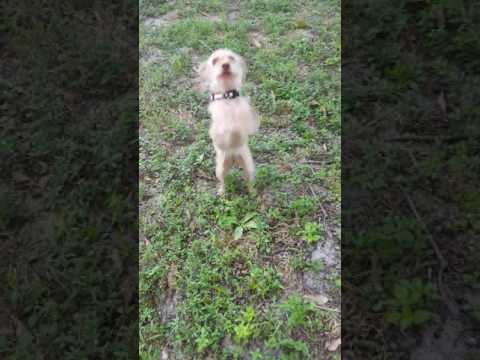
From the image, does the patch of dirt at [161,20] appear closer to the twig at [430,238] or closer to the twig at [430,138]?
the twig at [430,138]

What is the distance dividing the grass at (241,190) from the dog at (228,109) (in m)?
0.11

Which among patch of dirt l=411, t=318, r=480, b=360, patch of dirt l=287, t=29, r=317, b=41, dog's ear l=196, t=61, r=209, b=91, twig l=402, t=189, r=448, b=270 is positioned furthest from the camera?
patch of dirt l=287, t=29, r=317, b=41


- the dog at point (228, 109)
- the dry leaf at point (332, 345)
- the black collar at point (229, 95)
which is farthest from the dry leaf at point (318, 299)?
the black collar at point (229, 95)

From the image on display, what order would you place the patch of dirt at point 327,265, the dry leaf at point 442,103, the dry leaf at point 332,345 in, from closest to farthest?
the dry leaf at point 332,345 → the patch of dirt at point 327,265 → the dry leaf at point 442,103

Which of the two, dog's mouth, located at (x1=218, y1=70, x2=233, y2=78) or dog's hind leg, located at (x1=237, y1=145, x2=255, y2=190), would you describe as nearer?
dog's mouth, located at (x1=218, y1=70, x2=233, y2=78)

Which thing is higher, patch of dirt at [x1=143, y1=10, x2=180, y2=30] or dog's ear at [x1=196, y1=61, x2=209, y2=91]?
patch of dirt at [x1=143, y1=10, x2=180, y2=30]

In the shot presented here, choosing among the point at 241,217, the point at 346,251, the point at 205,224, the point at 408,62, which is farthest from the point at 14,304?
the point at 408,62

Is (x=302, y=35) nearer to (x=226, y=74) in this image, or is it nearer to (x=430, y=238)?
(x=226, y=74)

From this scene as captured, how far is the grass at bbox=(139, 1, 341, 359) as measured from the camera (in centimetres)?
137

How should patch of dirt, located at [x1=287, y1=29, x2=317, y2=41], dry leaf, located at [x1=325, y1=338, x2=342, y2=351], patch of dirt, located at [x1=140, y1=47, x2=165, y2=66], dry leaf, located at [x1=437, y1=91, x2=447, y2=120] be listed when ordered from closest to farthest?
dry leaf, located at [x1=325, y1=338, x2=342, y2=351], patch of dirt, located at [x1=140, y1=47, x2=165, y2=66], patch of dirt, located at [x1=287, y1=29, x2=317, y2=41], dry leaf, located at [x1=437, y1=91, x2=447, y2=120]

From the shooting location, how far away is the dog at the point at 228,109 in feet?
5.24

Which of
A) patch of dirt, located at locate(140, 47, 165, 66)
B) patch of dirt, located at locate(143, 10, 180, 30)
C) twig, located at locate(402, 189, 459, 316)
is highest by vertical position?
patch of dirt, located at locate(143, 10, 180, 30)

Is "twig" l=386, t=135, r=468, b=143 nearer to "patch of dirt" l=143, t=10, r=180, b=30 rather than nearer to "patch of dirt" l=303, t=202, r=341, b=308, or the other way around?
"patch of dirt" l=303, t=202, r=341, b=308

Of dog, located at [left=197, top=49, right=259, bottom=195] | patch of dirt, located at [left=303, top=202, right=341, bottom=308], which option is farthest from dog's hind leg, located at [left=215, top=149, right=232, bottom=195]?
patch of dirt, located at [left=303, top=202, right=341, bottom=308]
